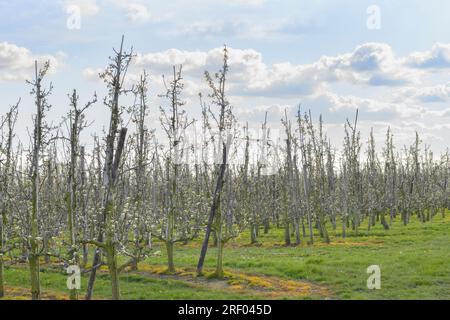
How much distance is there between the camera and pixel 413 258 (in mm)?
33688

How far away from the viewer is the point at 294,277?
30.9 metres

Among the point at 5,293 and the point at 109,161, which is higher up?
the point at 109,161

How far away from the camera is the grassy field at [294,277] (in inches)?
1014

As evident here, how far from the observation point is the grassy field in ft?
84.5

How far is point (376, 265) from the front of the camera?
3244cm
